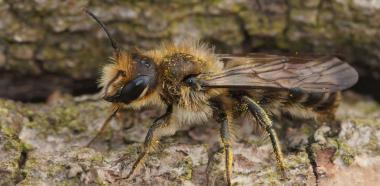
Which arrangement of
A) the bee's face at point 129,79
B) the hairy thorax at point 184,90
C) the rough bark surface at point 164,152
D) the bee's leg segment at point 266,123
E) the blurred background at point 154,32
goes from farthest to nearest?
the blurred background at point 154,32
the hairy thorax at point 184,90
the bee's face at point 129,79
the bee's leg segment at point 266,123
the rough bark surface at point 164,152

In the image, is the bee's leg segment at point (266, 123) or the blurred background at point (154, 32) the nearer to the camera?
the bee's leg segment at point (266, 123)

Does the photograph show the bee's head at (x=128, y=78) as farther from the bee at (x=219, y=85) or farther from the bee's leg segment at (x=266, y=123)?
the bee's leg segment at (x=266, y=123)

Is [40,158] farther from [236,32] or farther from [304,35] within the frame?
[304,35]

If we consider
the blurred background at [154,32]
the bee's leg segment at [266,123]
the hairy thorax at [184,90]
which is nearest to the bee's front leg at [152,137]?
the hairy thorax at [184,90]

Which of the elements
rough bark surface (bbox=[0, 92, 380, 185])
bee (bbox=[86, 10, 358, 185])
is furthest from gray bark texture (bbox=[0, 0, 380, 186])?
bee (bbox=[86, 10, 358, 185])

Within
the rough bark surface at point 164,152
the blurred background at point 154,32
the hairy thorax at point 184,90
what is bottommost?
the rough bark surface at point 164,152

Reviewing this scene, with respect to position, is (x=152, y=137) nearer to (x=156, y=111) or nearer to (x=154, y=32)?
(x=156, y=111)

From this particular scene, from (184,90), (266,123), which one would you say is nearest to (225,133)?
(266,123)
